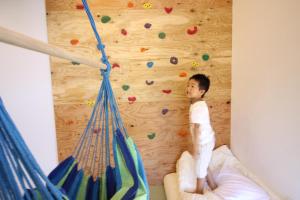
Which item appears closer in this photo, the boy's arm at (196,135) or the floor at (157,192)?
the boy's arm at (196,135)

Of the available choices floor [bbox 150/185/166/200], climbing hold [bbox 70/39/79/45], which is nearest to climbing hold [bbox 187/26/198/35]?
climbing hold [bbox 70/39/79/45]

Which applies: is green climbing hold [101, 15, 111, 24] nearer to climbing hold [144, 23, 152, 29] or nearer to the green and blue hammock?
climbing hold [144, 23, 152, 29]

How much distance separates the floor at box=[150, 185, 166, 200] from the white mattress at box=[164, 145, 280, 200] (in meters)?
0.08

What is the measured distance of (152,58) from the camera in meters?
2.12

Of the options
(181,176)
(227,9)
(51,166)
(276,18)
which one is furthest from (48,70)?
(276,18)

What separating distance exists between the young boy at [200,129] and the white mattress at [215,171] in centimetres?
15

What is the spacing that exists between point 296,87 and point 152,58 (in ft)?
3.60

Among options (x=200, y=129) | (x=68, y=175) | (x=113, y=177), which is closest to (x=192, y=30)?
(x=200, y=129)

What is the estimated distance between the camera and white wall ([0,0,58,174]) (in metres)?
1.95

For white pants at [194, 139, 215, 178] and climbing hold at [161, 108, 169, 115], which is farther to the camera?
climbing hold at [161, 108, 169, 115]

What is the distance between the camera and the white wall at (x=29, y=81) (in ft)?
6.40

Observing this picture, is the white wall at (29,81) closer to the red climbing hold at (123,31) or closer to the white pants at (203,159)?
the red climbing hold at (123,31)

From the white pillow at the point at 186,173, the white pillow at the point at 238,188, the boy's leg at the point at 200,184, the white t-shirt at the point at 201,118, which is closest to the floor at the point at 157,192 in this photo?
the white pillow at the point at 186,173

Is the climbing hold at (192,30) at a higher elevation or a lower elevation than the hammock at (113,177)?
higher
